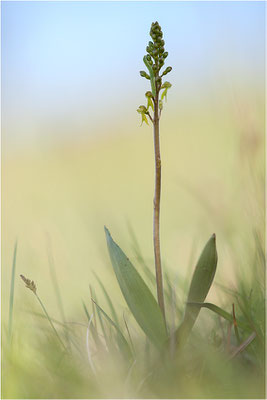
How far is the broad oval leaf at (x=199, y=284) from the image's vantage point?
104 centimetres

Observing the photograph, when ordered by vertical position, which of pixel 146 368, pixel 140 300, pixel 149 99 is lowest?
pixel 146 368

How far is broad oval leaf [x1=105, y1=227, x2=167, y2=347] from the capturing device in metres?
1.09

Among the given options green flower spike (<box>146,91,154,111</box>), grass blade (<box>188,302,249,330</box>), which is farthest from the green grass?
green flower spike (<box>146,91,154,111</box>)

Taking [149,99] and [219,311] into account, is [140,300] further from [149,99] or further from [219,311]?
[149,99]

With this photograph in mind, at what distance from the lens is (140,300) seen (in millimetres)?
1106

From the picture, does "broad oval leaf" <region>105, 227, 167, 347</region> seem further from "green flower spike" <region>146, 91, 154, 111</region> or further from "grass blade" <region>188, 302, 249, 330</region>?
"green flower spike" <region>146, 91, 154, 111</region>

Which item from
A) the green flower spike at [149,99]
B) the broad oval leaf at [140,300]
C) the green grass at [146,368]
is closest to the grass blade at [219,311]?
the green grass at [146,368]

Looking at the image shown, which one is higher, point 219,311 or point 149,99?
point 149,99

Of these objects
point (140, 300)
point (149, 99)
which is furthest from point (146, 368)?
point (149, 99)

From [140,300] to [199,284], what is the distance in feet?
0.48

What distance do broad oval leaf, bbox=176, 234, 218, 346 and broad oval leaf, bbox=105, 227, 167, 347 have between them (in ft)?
0.18

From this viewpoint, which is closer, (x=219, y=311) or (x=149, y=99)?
(x=219, y=311)

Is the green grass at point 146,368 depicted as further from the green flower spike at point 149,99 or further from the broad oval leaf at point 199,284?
the green flower spike at point 149,99

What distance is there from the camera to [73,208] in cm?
399
